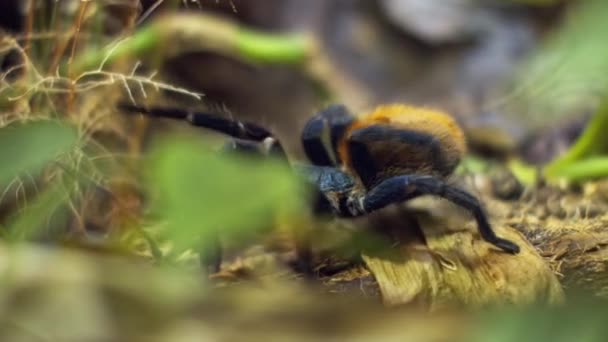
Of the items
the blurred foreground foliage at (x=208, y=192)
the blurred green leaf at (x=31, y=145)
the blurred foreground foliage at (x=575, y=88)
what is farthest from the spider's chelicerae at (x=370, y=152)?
the blurred foreground foliage at (x=208, y=192)

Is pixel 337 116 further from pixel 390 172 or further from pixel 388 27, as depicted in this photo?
pixel 388 27

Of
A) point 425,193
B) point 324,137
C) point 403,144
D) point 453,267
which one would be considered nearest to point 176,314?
point 453,267

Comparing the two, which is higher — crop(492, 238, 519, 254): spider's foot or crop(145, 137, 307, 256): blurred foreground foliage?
crop(145, 137, 307, 256): blurred foreground foliage

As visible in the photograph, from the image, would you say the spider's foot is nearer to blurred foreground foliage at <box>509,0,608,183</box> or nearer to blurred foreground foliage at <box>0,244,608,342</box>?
blurred foreground foliage at <box>509,0,608,183</box>

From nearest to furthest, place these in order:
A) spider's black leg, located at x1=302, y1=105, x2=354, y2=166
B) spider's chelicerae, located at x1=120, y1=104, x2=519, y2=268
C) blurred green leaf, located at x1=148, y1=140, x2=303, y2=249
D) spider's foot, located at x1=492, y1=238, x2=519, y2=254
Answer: blurred green leaf, located at x1=148, y1=140, x2=303, y2=249 → spider's foot, located at x1=492, y1=238, x2=519, y2=254 → spider's chelicerae, located at x1=120, y1=104, x2=519, y2=268 → spider's black leg, located at x1=302, y1=105, x2=354, y2=166

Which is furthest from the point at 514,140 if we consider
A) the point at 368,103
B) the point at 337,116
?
the point at 337,116

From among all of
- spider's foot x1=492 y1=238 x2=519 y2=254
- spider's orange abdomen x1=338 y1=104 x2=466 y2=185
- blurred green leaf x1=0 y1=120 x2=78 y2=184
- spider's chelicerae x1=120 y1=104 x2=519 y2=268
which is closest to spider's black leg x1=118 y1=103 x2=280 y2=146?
spider's chelicerae x1=120 y1=104 x2=519 y2=268

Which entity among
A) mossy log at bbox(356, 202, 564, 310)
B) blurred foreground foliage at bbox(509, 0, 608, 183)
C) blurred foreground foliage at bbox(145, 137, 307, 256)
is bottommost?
mossy log at bbox(356, 202, 564, 310)

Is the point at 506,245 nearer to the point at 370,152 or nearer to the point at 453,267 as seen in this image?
the point at 453,267
